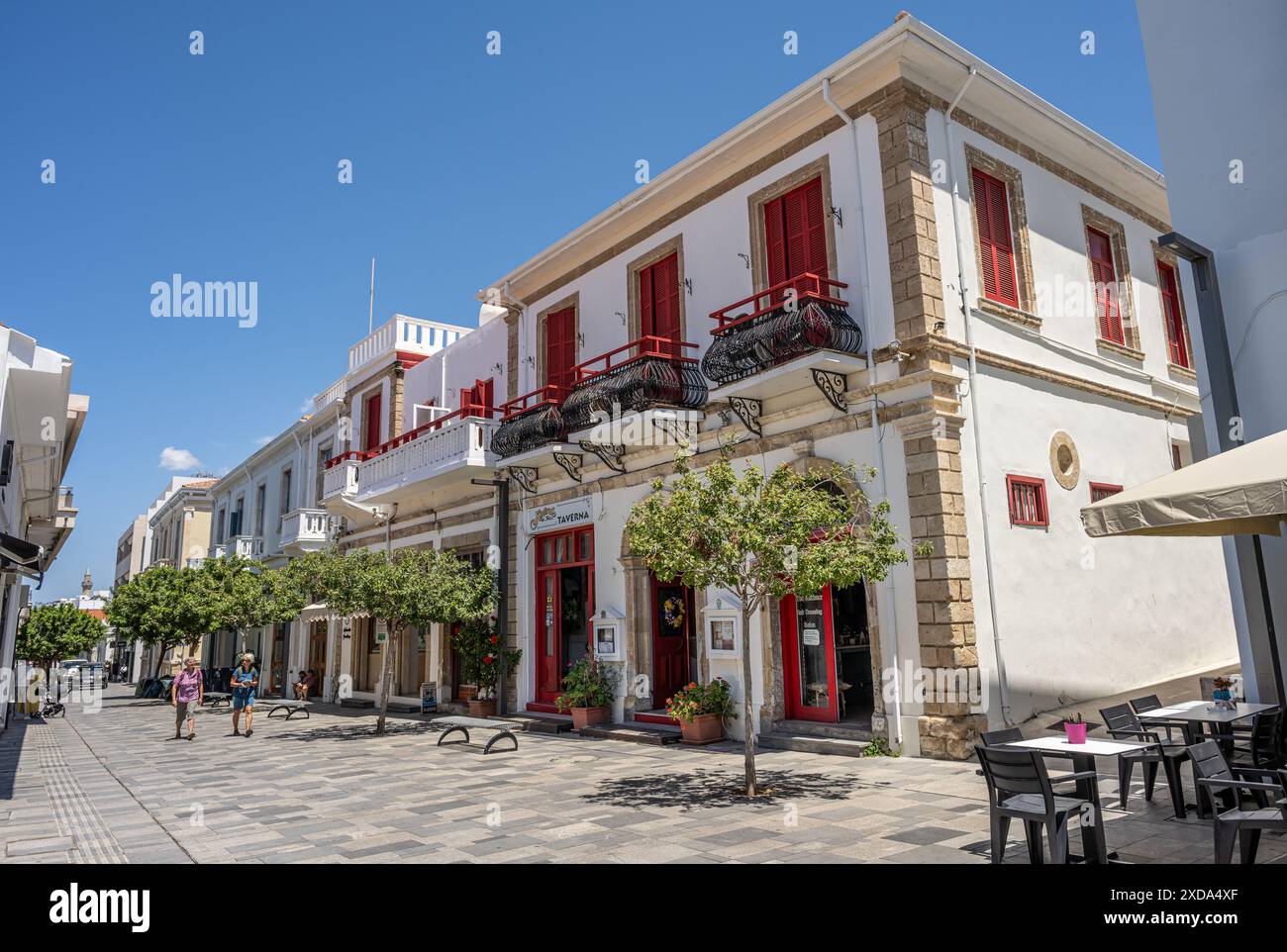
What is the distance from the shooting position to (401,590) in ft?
47.4

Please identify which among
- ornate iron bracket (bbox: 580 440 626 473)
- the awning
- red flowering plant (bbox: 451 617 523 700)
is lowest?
red flowering plant (bbox: 451 617 523 700)

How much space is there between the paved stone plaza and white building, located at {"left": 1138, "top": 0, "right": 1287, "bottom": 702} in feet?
7.38

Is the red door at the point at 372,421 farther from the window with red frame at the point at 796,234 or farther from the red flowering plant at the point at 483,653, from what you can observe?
the window with red frame at the point at 796,234

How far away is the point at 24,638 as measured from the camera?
114 feet

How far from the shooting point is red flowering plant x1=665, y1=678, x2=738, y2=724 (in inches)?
484

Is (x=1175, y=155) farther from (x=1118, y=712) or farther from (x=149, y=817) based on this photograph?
(x=149, y=817)

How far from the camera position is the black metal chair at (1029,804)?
504cm

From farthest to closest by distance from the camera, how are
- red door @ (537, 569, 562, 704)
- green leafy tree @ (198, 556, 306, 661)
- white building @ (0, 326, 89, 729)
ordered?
1. green leafy tree @ (198, 556, 306, 661)
2. red door @ (537, 569, 562, 704)
3. white building @ (0, 326, 89, 729)

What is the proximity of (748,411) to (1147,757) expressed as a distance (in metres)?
6.86

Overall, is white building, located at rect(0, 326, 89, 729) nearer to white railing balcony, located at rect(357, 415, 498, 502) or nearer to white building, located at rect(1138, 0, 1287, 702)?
white railing balcony, located at rect(357, 415, 498, 502)

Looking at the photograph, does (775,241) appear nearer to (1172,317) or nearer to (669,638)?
(669,638)

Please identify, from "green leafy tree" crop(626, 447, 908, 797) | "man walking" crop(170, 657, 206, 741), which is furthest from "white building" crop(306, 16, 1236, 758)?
"man walking" crop(170, 657, 206, 741)

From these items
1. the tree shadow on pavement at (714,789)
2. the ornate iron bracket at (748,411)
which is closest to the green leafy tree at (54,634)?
the ornate iron bracket at (748,411)
